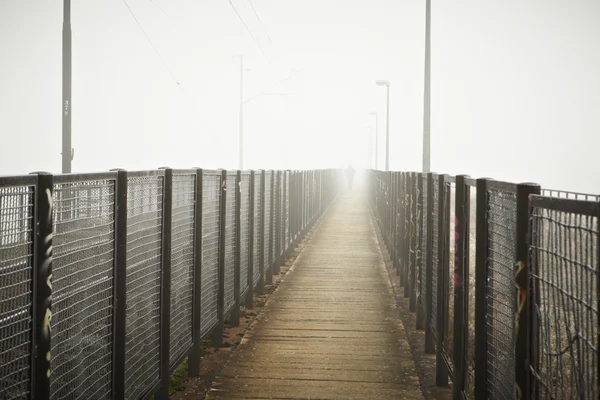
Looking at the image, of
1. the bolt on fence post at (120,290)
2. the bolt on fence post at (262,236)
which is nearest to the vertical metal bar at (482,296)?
the bolt on fence post at (120,290)

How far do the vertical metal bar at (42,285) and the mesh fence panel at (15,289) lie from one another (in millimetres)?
20

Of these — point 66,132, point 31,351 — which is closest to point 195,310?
point 31,351

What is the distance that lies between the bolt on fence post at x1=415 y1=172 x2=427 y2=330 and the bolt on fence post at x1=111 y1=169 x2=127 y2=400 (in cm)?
362

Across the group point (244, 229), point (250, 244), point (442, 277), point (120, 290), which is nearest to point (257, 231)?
point (250, 244)

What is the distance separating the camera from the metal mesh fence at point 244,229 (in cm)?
723

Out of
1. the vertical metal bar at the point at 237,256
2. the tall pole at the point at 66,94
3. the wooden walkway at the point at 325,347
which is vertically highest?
the tall pole at the point at 66,94

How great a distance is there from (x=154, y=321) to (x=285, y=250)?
770 centimetres

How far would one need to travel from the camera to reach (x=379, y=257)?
41.8 feet

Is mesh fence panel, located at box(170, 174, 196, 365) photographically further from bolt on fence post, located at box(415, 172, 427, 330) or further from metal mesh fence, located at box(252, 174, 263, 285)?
metal mesh fence, located at box(252, 174, 263, 285)

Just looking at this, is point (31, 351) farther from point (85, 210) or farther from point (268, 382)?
point (268, 382)

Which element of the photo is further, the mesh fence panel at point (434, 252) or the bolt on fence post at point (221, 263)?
the bolt on fence post at point (221, 263)

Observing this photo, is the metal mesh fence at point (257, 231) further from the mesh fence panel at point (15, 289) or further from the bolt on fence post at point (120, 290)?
the mesh fence panel at point (15, 289)

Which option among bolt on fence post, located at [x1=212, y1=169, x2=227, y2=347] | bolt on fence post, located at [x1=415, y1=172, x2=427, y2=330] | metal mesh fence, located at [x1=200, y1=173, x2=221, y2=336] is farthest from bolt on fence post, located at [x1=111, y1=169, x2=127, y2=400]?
bolt on fence post, located at [x1=415, y1=172, x2=427, y2=330]

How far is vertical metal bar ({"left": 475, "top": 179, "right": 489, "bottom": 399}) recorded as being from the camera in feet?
11.3
